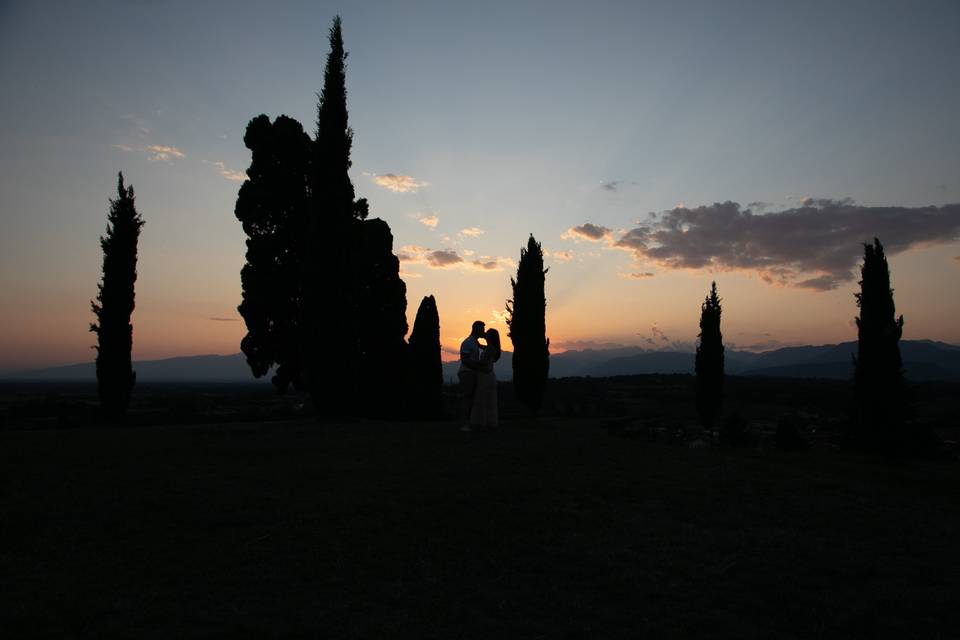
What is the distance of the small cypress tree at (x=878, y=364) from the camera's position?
21.6m

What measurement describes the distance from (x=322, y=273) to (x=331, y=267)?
391 mm

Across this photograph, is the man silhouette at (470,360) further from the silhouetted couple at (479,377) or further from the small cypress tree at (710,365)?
the small cypress tree at (710,365)

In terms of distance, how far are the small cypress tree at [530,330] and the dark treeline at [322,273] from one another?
6699 millimetres

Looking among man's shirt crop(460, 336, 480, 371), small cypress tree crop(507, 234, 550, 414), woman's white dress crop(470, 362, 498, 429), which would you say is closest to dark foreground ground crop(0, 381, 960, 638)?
man's shirt crop(460, 336, 480, 371)

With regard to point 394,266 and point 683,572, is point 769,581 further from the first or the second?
point 394,266

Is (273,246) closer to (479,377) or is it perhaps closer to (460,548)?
(479,377)

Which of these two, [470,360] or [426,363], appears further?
[426,363]

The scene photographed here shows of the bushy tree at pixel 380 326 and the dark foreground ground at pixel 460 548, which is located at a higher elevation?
the bushy tree at pixel 380 326

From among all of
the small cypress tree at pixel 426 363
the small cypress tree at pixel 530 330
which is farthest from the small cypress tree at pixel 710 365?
the small cypress tree at pixel 426 363

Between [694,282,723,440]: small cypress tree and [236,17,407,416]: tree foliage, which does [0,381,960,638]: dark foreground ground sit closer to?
[236,17,407,416]: tree foliage

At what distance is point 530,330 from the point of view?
102 ft

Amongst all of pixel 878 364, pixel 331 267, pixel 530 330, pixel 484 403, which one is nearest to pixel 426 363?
pixel 530 330

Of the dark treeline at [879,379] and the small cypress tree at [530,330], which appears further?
the small cypress tree at [530,330]

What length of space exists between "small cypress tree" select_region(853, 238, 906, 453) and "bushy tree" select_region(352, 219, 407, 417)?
885 inches
